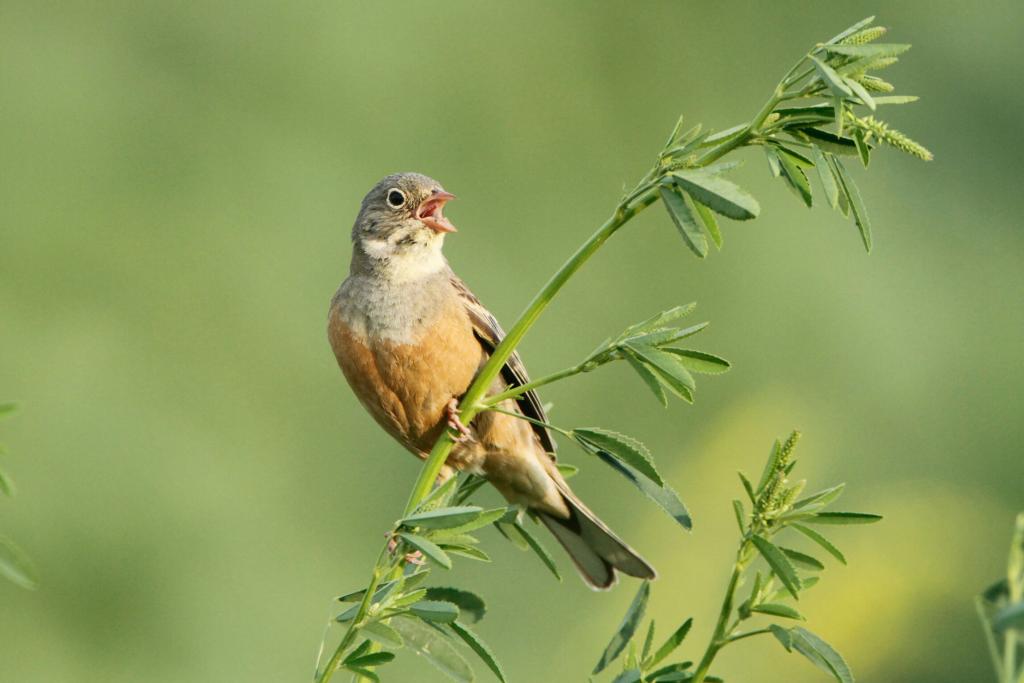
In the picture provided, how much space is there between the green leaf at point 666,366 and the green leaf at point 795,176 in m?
0.32

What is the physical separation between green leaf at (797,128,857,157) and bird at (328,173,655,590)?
240 cm

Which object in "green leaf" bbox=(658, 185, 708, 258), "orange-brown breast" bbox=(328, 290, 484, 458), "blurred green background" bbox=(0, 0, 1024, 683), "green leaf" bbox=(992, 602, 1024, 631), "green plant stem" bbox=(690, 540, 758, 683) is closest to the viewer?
"green leaf" bbox=(992, 602, 1024, 631)

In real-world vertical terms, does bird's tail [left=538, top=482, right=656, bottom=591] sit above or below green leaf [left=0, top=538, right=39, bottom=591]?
below

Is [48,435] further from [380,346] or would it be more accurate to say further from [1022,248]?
[1022,248]

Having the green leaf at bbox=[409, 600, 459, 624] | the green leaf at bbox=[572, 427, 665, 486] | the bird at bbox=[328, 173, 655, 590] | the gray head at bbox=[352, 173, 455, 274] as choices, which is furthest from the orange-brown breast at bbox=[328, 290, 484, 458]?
the green leaf at bbox=[409, 600, 459, 624]

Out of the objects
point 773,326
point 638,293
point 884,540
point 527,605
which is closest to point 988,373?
point 773,326

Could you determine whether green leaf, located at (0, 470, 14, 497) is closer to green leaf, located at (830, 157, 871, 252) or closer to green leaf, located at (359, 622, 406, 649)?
green leaf, located at (359, 622, 406, 649)

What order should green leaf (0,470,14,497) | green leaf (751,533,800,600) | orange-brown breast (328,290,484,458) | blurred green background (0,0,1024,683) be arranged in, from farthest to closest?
blurred green background (0,0,1024,683) < orange-brown breast (328,290,484,458) < green leaf (751,533,800,600) < green leaf (0,470,14,497)

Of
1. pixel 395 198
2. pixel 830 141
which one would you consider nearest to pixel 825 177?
pixel 830 141

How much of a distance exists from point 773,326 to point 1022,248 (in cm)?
415

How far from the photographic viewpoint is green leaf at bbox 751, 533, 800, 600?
70.7 inches

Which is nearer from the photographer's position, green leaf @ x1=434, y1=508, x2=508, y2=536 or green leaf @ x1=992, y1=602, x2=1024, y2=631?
green leaf @ x1=992, y1=602, x2=1024, y2=631

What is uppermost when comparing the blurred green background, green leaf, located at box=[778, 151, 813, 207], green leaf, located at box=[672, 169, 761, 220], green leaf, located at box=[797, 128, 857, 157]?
green leaf, located at box=[797, 128, 857, 157]

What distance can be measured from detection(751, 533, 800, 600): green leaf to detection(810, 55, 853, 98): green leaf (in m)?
0.62
